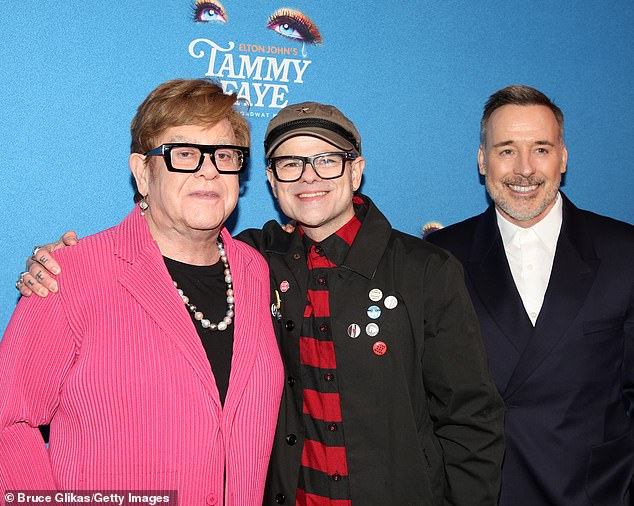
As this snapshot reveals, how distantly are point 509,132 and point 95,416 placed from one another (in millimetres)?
1725

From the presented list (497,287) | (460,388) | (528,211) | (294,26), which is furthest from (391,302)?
(294,26)

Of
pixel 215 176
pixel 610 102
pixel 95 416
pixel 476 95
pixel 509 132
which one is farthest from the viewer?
pixel 610 102

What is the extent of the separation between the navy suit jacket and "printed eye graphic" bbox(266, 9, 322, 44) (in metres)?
1.17

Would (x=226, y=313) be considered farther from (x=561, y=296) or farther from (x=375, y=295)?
(x=561, y=296)

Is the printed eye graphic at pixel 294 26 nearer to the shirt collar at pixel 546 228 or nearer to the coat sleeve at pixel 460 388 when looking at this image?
the shirt collar at pixel 546 228

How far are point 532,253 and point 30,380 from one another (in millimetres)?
1718

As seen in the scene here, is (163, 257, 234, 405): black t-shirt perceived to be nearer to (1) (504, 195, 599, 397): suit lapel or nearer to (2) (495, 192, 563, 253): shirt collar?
(1) (504, 195, 599, 397): suit lapel

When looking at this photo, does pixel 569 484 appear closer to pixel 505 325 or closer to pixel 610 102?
pixel 505 325

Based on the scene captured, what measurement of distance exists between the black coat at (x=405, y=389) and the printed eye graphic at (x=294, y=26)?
1.00 metres

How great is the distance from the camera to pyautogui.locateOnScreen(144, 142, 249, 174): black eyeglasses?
1.75 m

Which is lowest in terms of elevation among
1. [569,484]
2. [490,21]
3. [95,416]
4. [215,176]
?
[569,484]

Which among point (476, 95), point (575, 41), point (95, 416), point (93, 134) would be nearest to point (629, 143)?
point (575, 41)

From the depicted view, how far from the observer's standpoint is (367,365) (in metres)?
1.88

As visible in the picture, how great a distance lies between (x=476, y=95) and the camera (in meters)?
2.87
